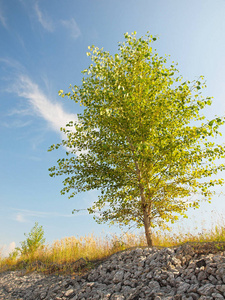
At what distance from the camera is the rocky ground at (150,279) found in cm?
489

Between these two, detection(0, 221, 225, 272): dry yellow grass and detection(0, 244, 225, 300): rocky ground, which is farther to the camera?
detection(0, 221, 225, 272): dry yellow grass

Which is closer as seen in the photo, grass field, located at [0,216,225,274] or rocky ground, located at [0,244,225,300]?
rocky ground, located at [0,244,225,300]

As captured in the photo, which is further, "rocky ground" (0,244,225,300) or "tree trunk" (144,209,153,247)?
"tree trunk" (144,209,153,247)

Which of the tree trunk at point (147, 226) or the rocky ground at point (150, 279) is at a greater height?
the tree trunk at point (147, 226)

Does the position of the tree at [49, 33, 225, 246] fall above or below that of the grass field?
above

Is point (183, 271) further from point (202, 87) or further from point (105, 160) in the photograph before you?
point (202, 87)

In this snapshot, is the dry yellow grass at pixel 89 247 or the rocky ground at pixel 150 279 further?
the dry yellow grass at pixel 89 247

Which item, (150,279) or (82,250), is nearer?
(150,279)

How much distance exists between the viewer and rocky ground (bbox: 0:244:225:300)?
16.0 feet

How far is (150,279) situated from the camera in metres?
5.73

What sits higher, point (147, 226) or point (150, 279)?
point (147, 226)

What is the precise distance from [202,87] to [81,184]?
6543 mm

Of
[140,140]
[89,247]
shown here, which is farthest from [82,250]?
[140,140]

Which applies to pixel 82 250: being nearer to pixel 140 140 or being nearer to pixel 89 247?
pixel 89 247
